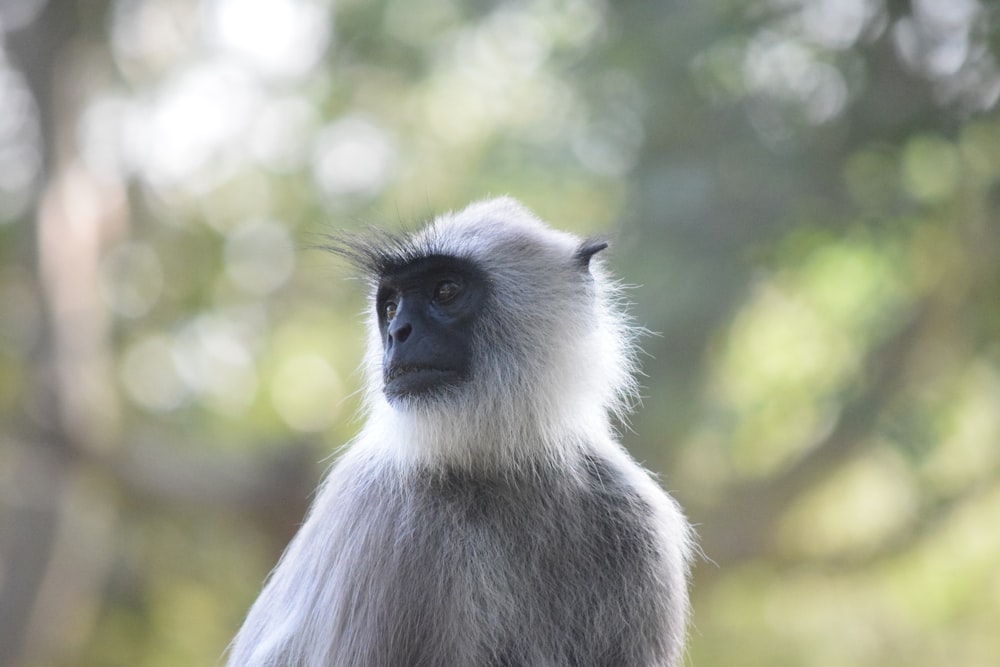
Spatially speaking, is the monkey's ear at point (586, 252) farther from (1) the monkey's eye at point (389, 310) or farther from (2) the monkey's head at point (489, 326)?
(1) the monkey's eye at point (389, 310)

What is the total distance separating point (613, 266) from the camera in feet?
32.8

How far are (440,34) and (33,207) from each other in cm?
492

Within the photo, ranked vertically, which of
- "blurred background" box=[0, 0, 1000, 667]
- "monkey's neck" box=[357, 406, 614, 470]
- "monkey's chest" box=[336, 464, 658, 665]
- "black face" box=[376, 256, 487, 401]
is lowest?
"monkey's chest" box=[336, 464, 658, 665]

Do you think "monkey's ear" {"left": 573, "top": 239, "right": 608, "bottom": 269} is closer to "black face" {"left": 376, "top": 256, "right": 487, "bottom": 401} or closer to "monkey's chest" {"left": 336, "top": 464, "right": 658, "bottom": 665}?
"black face" {"left": 376, "top": 256, "right": 487, "bottom": 401}

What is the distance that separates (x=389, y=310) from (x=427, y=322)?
339 mm

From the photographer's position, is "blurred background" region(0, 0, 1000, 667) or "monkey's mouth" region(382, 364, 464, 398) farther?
"blurred background" region(0, 0, 1000, 667)

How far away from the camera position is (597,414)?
16.1 ft

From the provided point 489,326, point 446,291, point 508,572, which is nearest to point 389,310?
point 446,291

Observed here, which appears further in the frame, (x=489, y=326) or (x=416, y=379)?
(x=489, y=326)

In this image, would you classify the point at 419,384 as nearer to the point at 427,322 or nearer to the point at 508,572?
the point at 427,322

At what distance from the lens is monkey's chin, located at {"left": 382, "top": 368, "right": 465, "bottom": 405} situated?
14.2 feet

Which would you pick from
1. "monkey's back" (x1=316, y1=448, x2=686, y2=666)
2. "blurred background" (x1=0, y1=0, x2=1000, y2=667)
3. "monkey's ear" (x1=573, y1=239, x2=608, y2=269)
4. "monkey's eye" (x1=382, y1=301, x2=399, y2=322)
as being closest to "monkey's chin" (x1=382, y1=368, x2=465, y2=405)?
"monkey's back" (x1=316, y1=448, x2=686, y2=666)

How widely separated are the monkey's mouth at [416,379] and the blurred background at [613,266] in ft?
11.2

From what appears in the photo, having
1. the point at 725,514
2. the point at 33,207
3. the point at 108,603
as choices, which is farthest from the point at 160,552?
the point at 725,514
